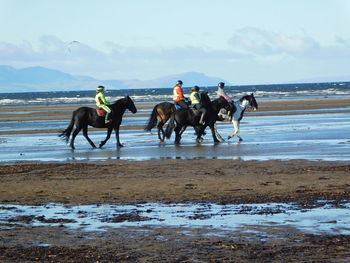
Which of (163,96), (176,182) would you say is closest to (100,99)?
(176,182)

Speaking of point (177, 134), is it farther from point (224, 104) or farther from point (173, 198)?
point (173, 198)

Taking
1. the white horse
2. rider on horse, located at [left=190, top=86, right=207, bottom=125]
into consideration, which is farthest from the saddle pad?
the white horse

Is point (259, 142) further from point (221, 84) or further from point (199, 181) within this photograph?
point (199, 181)

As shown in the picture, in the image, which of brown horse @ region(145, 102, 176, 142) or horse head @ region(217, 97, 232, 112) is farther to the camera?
brown horse @ region(145, 102, 176, 142)

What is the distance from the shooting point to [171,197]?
40.5ft

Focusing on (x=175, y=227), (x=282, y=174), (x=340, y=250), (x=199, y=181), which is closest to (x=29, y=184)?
(x=199, y=181)

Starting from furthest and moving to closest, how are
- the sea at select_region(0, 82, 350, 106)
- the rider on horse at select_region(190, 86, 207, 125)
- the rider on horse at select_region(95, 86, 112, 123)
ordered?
the sea at select_region(0, 82, 350, 106) < the rider on horse at select_region(190, 86, 207, 125) < the rider on horse at select_region(95, 86, 112, 123)

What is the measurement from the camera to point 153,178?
14859 millimetres

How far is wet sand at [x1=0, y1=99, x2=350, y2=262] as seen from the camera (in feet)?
26.7

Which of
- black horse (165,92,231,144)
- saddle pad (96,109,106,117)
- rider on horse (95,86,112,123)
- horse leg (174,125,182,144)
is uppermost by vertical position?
rider on horse (95,86,112,123)

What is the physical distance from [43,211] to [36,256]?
3202 millimetres

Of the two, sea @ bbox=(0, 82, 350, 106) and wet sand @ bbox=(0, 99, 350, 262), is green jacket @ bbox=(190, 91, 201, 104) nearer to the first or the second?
wet sand @ bbox=(0, 99, 350, 262)

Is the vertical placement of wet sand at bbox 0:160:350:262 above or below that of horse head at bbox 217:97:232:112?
below

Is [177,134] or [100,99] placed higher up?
[100,99]
